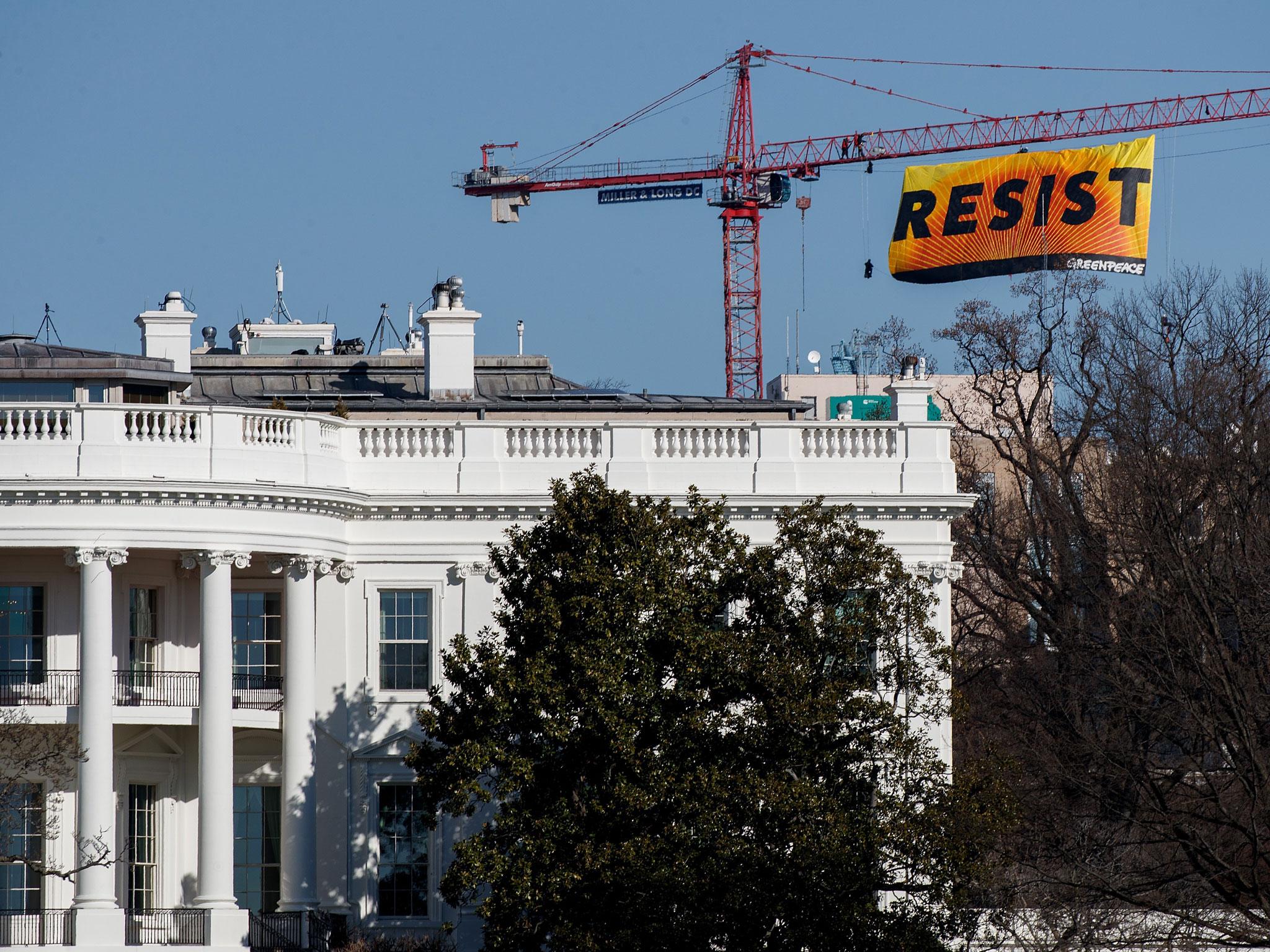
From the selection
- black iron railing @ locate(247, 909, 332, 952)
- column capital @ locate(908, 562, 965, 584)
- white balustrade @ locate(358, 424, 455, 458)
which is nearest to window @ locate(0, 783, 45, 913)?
black iron railing @ locate(247, 909, 332, 952)

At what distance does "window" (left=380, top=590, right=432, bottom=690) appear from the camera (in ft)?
160

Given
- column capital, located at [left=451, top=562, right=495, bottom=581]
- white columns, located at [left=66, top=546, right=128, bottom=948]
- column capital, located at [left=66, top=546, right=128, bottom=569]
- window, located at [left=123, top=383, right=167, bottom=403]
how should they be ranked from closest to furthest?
white columns, located at [left=66, top=546, right=128, bottom=948]
column capital, located at [left=66, top=546, right=128, bottom=569]
column capital, located at [left=451, top=562, right=495, bottom=581]
window, located at [left=123, top=383, right=167, bottom=403]

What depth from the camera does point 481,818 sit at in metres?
47.7

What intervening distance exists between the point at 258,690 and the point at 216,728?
3046 millimetres

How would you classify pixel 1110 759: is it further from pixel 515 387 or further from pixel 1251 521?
pixel 515 387

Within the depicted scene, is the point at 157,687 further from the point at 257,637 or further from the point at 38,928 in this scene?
the point at 38,928

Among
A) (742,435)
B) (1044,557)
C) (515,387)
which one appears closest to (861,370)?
(1044,557)

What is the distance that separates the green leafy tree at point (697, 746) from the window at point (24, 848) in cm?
938

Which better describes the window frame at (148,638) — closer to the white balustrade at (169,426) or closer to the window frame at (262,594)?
the window frame at (262,594)

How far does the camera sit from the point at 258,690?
49.0m

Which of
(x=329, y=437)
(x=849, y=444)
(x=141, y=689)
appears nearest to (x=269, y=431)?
(x=329, y=437)

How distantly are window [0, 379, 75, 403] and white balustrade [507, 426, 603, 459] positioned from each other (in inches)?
345

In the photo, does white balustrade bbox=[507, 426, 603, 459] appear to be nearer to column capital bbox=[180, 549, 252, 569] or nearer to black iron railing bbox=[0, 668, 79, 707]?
column capital bbox=[180, 549, 252, 569]

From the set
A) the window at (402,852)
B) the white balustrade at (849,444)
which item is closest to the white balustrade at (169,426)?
the window at (402,852)
